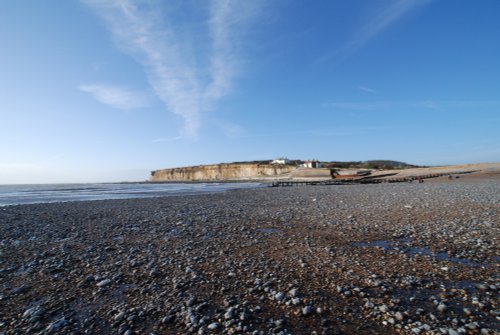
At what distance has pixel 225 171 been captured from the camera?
Answer: 331 feet

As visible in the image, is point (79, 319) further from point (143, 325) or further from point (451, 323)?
point (451, 323)

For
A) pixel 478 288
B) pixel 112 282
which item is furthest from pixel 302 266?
pixel 112 282

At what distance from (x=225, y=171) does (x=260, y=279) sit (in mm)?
96354

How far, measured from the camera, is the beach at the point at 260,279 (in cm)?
377

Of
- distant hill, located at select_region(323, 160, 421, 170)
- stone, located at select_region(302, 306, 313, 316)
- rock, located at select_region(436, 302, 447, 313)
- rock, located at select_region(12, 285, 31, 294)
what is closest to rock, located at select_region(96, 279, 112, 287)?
rock, located at select_region(12, 285, 31, 294)

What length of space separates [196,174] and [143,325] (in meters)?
112

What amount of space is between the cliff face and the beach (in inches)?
2876

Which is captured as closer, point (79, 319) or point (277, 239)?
point (79, 319)

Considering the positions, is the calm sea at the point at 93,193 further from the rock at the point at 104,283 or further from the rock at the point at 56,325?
the rock at the point at 56,325

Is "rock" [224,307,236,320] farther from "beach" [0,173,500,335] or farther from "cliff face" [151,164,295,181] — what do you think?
"cliff face" [151,164,295,181]

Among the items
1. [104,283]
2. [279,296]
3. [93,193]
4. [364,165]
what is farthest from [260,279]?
[364,165]

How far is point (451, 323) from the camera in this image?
11.7 ft

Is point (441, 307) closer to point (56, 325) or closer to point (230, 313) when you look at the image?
point (230, 313)

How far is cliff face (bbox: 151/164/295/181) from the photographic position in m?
85.0
